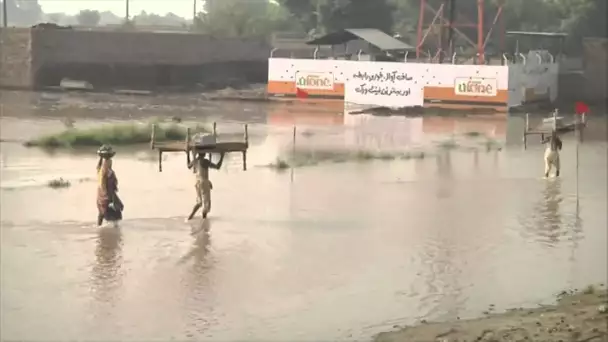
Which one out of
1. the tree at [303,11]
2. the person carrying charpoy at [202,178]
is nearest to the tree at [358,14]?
the tree at [303,11]

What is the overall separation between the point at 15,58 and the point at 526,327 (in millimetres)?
3454

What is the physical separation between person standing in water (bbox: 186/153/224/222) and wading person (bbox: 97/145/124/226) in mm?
369

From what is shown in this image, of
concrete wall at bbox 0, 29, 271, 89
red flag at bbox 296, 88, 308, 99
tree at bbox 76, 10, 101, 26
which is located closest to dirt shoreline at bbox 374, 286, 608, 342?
tree at bbox 76, 10, 101, 26

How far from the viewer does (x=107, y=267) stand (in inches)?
161

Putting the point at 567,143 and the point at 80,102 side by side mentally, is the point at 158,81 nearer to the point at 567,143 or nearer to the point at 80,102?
the point at 80,102

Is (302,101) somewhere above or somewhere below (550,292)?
above

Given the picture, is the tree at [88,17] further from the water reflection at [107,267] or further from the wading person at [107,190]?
the water reflection at [107,267]

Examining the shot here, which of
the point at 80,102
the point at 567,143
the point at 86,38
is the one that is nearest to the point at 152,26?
the point at 86,38

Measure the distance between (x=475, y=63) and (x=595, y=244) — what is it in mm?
4296

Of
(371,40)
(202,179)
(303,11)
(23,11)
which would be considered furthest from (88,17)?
(371,40)

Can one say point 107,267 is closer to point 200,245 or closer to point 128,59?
point 200,245

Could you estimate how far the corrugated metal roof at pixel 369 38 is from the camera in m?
7.62

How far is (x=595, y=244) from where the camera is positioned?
4836mm

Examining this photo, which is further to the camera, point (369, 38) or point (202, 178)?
point (369, 38)
